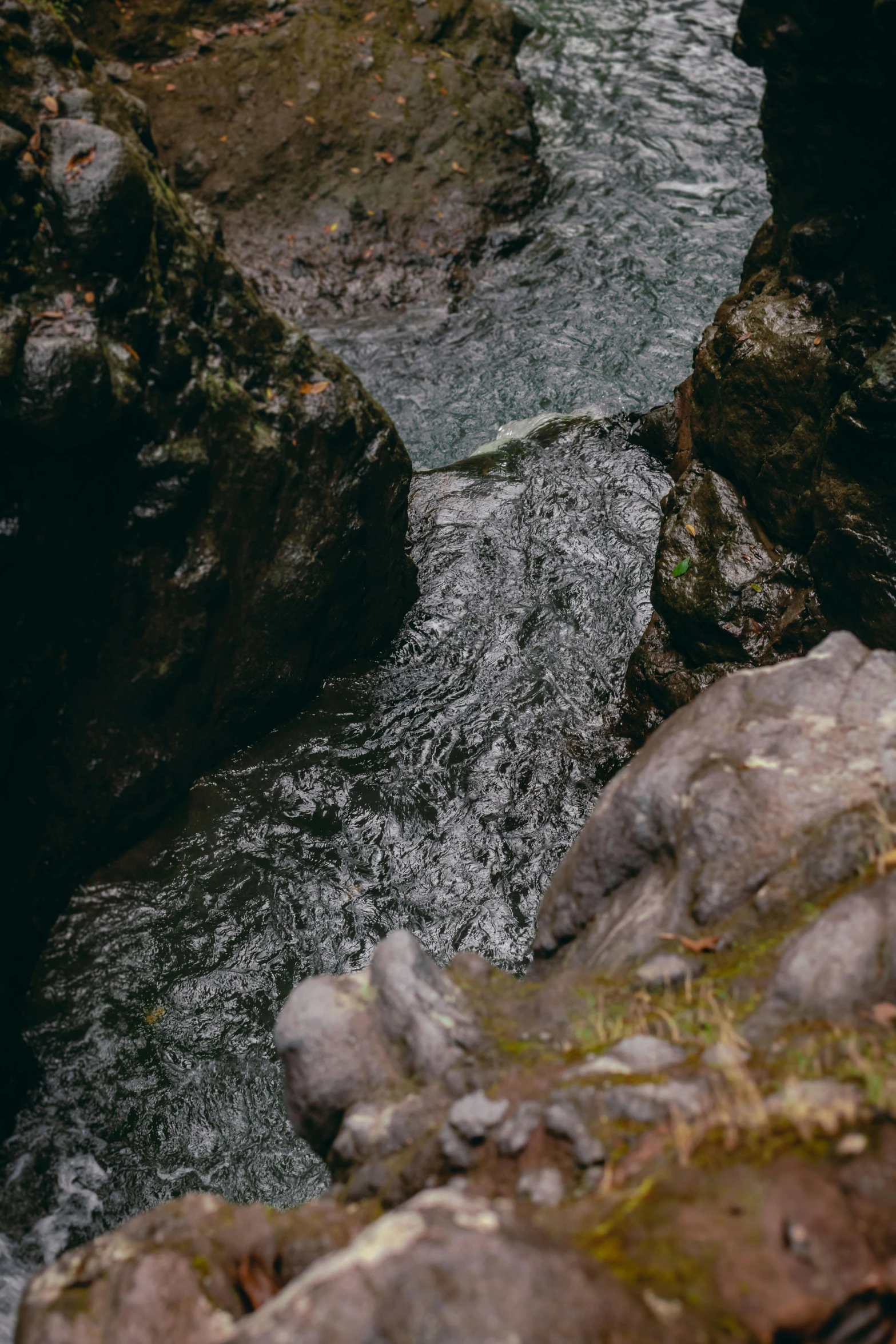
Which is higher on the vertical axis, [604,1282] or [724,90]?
[724,90]

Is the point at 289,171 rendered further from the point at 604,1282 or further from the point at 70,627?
the point at 604,1282

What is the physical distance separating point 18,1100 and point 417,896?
91.4 inches

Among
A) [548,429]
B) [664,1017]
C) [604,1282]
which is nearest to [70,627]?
[664,1017]

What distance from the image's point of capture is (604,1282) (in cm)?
209

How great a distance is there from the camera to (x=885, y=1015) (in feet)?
8.39

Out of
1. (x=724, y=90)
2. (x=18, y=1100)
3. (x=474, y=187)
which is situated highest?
(x=724, y=90)

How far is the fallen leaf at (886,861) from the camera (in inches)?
114

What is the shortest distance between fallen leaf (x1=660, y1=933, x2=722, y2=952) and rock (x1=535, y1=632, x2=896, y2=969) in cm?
7

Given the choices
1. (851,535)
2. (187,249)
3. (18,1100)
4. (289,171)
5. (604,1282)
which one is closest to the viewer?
(604,1282)

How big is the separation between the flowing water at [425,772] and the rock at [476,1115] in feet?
7.57

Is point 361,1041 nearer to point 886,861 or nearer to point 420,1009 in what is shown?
point 420,1009

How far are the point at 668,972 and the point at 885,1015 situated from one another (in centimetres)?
68

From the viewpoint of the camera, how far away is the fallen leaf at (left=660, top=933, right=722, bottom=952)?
10.1 feet

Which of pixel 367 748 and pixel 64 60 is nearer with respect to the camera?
pixel 64 60
